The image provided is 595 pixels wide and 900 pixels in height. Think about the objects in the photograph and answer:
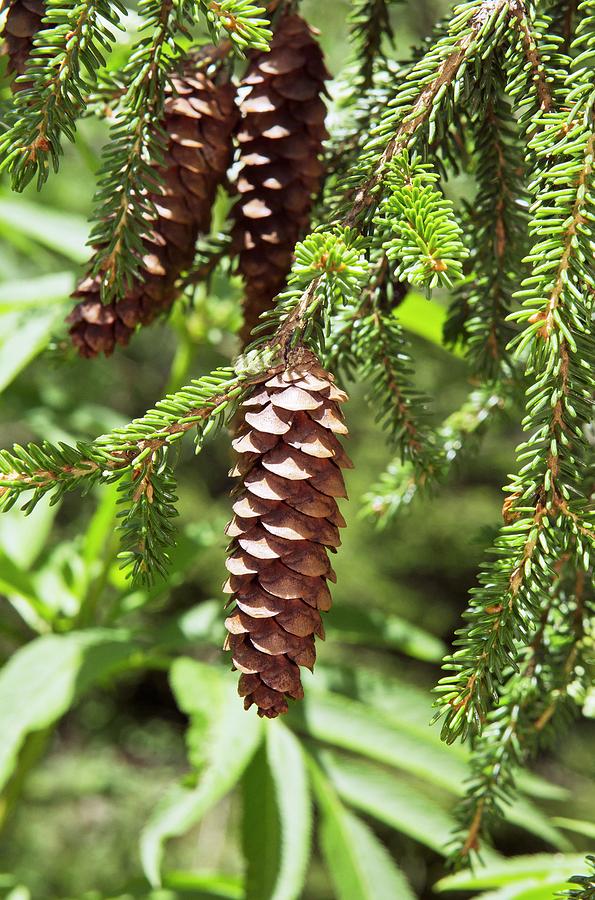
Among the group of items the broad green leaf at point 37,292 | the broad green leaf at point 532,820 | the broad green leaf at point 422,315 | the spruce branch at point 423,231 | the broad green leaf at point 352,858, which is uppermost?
the spruce branch at point 423,231

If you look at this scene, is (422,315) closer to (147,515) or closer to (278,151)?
(278,151)

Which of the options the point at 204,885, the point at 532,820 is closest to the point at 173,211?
the point at 532,820

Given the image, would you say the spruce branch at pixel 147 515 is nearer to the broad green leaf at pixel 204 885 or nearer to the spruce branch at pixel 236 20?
the spruce branch at pixel 236 20

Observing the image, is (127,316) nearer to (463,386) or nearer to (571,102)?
(571,102)

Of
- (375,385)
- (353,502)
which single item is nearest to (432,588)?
(353,502)

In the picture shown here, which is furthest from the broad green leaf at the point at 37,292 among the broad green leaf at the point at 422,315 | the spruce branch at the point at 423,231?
the spruce branch at the point at 423,231

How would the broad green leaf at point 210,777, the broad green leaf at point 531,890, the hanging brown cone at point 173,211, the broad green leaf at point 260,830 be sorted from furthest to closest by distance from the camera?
the broad green leaf at point 260,830, the broad green leaf at point 210,777, the broad green leaf at point 531,890, the hanging brown cone at point 173,211

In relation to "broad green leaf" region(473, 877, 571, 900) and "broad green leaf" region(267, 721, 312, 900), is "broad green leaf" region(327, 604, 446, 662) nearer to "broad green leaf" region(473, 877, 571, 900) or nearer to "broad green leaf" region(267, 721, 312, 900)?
"broad green leaf" region(267, 721, 312, 900)
